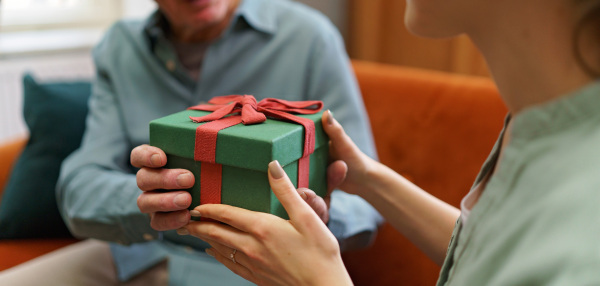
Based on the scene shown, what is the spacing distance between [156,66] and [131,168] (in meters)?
0.27

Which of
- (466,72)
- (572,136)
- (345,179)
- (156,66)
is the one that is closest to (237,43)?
(156,66)

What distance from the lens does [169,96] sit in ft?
4.51

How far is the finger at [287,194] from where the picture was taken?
69cm

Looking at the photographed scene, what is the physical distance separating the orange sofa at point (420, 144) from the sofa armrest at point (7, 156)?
280mm

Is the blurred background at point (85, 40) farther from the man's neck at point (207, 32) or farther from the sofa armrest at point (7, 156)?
the man's neck at point (207, 32)

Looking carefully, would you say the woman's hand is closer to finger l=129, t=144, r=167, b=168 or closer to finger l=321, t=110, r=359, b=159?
finger l=321, t=110, r=359, b=159

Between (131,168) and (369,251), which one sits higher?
(131,168)

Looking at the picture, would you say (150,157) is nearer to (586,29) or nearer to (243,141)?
(243,141)

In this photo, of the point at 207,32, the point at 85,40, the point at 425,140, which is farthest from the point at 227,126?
the point at 85,40

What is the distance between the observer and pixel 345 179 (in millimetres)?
1003

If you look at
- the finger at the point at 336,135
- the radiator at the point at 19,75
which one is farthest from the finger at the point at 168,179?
the radiator at the point at 19,75

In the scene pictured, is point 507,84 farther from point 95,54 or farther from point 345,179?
point 95,54

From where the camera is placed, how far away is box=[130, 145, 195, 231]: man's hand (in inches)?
31.6

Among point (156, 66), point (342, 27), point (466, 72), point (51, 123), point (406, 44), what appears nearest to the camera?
point (156, 66)
